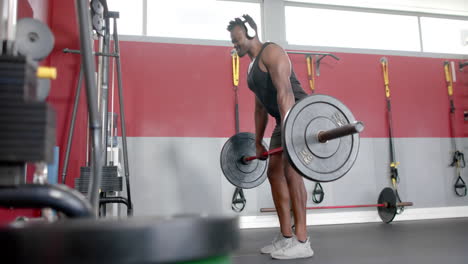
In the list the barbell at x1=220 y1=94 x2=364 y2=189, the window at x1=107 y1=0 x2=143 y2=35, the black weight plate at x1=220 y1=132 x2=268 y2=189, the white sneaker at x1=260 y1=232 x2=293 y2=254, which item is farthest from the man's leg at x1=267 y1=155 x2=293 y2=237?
the window at x1=107 y1=0 x2=143 y2=35

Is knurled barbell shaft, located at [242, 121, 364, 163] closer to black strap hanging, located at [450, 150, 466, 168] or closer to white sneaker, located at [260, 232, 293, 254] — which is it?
white sneaker, located at [260, 232, 293, 254]

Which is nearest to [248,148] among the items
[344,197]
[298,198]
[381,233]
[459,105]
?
[298,198]

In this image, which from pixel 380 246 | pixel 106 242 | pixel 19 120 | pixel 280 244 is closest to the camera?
pixel 106 242

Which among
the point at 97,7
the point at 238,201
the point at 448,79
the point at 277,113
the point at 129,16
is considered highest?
the point at 129,16

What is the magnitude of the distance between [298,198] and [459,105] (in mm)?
3667

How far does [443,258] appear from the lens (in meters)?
1.89

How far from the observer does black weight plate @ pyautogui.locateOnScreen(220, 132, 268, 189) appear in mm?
2688

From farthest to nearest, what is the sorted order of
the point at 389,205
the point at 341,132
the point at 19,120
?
the point at 389,205 → the point at 341,132 → the point at 19,120

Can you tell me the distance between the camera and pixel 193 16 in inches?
165

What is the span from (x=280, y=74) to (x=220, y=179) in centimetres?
189

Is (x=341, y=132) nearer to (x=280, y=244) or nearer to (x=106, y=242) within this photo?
(x=280, y=244)

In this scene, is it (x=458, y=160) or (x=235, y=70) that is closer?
(x=235, y=70)

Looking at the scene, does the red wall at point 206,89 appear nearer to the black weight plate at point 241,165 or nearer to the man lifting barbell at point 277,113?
the black weight plate at point 241,165

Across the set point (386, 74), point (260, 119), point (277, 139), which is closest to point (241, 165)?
point (260, 119)
